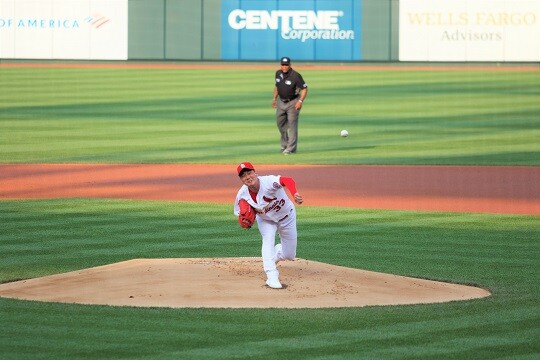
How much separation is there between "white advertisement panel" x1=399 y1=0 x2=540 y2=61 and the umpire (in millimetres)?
22168

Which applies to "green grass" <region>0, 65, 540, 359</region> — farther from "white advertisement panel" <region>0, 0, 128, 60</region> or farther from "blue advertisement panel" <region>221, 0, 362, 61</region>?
"blue advertisement panel" <region>221, 0, 362, 61</region>

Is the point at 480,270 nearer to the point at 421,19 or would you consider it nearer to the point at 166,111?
the point at 166,111

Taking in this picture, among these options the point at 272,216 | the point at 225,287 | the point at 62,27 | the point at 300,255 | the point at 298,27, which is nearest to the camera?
the point at 225,287

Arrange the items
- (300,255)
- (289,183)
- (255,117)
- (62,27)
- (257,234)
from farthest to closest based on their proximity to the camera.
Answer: (62,27), (255,117), (257,234), (300,255), (289,183)

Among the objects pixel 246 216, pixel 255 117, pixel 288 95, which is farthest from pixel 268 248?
pixel 255 117

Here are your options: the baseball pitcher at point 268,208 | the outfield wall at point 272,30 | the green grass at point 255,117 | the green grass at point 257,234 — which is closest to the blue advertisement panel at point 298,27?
the outfield wall at point 272,30

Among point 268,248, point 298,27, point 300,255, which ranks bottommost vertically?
point 300,255

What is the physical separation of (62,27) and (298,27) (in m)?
9.09

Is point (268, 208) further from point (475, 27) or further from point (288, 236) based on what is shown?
point (475, 27)

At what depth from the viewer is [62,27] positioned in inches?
1763

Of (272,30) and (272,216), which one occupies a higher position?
(272,30)

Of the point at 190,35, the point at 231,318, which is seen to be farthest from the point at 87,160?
the point at 190,35

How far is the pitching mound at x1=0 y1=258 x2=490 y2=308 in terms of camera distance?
33.1 feet

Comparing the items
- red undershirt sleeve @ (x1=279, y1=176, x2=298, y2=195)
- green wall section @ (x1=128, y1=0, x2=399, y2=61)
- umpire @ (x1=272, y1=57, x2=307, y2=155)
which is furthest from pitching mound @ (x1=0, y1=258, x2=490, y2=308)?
green wall section @ (x1=128, y1=0, x2=399, y2=61)
